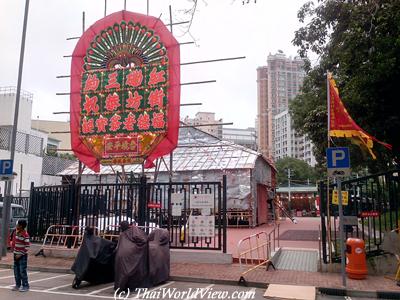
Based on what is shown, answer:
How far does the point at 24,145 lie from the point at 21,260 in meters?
28.9

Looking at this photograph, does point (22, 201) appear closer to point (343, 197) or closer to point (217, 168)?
point (217, 168)

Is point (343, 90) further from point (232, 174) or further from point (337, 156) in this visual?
point (232, 174)

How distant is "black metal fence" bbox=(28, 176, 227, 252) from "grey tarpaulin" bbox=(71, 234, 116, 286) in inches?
118

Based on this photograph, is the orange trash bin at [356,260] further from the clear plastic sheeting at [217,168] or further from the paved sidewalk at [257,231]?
the clear plastic sheeting at [217,168]

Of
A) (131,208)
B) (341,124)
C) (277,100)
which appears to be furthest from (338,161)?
(277,100)

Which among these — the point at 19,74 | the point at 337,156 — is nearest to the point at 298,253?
the point at 337,156

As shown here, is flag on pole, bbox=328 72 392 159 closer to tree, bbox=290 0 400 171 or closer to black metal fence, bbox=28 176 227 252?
tree, bbox=290 0 400 171

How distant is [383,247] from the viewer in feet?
34.6

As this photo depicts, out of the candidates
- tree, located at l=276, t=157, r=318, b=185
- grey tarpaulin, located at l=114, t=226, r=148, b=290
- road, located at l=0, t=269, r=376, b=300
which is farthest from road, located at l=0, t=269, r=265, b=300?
tree, located at l=276, t=157, r=318, b=185

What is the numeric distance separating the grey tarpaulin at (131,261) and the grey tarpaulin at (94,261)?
1.88 feet

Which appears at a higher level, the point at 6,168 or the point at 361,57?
the point at 361,57

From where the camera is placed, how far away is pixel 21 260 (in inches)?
336

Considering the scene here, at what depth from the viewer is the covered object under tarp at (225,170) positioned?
2564 centimetres

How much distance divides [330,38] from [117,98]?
8178 millimetres
